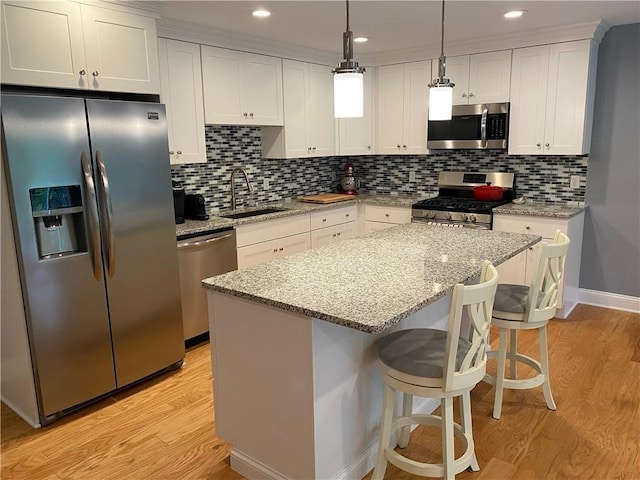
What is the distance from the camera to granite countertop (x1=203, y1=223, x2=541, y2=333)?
1.73 metres

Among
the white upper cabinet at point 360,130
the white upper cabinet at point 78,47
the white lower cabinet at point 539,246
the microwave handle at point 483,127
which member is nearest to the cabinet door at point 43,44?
the white upper cabinet at point 78,47

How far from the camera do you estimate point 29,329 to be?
8.15 feet

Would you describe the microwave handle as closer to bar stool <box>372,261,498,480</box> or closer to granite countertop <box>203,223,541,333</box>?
granite countertop <box>203,223,541,333</box>

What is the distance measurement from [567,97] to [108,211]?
3.53 meters

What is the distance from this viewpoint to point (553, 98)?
3.98m

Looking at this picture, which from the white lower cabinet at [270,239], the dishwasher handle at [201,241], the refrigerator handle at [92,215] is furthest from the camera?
the white lower cabinet at [270,239]

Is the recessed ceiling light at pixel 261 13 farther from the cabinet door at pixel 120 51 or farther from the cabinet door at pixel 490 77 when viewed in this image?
the cabinet door at pixel 490 77

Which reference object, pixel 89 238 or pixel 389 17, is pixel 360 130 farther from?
pixel 89 238

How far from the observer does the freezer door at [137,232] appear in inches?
105

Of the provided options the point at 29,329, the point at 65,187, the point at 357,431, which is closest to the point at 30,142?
the point at 65,187

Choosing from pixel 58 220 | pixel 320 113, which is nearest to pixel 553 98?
pixel 320 113

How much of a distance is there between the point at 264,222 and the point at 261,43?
1492 millimetres

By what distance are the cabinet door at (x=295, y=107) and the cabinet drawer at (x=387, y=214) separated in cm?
89

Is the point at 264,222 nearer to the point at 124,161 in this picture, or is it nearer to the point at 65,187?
the point at 124,161
